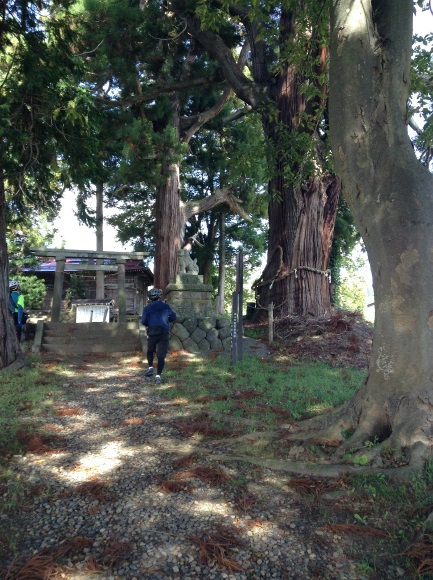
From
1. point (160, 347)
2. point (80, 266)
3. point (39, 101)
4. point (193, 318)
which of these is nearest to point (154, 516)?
point (160, 347)

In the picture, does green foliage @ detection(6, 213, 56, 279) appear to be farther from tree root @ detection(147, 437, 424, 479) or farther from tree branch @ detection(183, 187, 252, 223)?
tree root @ detection(147, 437, 424, 479)

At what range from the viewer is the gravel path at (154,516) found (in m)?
2.56

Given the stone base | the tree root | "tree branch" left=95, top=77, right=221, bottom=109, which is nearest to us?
the tree root

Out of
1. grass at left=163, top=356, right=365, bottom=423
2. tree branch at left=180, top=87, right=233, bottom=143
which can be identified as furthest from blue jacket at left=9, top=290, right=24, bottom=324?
tree branch at left=180, top=87, right=233, bottom=143

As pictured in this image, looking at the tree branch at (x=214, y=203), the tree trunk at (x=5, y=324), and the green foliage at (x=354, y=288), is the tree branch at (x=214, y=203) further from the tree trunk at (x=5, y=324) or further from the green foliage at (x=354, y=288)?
the green foliage at (x=354, y=288)

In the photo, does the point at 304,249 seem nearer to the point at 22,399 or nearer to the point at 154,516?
the point at 22,399

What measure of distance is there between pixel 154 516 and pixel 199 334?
8506mm

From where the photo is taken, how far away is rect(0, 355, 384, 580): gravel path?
8.39 ft

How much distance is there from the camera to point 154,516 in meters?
3.07

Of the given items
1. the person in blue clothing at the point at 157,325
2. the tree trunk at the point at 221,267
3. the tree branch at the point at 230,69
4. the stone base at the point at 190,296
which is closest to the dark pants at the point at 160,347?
the person in blue clothing at the point at 157,325

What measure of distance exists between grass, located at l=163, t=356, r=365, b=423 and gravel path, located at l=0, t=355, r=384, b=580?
1.20 meters

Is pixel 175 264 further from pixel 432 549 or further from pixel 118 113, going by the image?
pixel 432 549

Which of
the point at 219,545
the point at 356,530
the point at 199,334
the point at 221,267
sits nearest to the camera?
the point at 219,545

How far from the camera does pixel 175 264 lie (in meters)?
16.6
